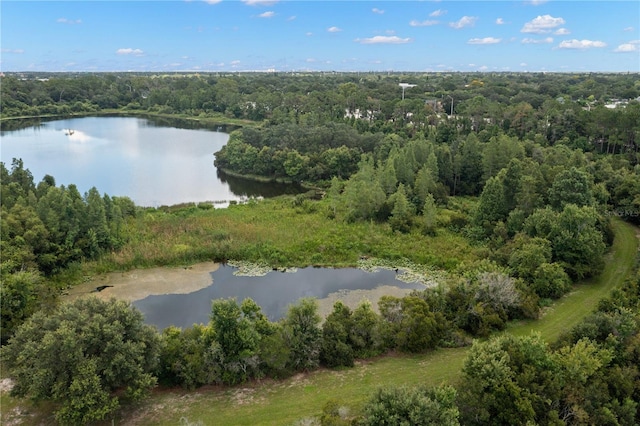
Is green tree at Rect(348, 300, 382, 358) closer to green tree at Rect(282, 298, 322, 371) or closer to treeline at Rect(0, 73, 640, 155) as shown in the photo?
green tree at Rect(282, 298, 322, 371)

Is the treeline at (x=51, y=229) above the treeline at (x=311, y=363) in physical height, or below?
above

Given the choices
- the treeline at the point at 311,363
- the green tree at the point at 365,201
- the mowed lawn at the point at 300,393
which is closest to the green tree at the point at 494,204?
the green tree at the point at 365,201

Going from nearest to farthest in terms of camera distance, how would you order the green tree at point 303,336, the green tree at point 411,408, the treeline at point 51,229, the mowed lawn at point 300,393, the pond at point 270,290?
1. the green tree at point 411,408
2. the mowed lawn at point 300,393
3. the green tree at point 303,336
4. the pond at point 270,290
5. the treeline at point 51,229

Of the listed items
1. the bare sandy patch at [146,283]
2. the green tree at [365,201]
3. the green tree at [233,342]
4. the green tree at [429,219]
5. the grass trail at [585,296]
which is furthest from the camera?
the green tree at [365,201]

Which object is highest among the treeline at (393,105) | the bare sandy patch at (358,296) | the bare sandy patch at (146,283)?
the treeline at (393,105)

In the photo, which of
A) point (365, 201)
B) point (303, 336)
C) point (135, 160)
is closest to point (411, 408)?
point (303, 336)

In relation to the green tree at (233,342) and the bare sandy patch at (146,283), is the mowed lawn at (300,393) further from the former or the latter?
the bare sandy patch at (146,283)

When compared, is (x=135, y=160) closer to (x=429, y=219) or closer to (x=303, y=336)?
(x=429, y=219)

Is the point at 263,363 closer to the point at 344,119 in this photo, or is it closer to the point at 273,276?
the point at 273,276
